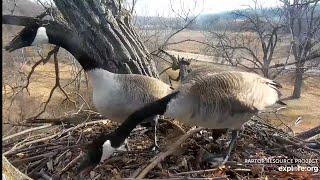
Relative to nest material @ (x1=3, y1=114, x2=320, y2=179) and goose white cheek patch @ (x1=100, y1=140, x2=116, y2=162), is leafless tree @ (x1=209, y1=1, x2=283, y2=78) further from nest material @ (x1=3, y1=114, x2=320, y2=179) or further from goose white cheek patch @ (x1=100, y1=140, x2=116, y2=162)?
goose white cheek patch @ (x1=100, y1=140, x2=116, y2=162)

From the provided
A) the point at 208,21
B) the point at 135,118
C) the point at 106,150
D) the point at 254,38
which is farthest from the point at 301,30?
the point at 106,150

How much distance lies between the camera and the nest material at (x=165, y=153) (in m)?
1.09

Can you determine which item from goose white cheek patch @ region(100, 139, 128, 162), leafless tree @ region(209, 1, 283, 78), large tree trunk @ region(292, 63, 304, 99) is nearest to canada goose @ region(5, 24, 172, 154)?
goose white cheek patch @ region(100, 139, 128, 162)

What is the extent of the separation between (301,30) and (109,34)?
1.98ft

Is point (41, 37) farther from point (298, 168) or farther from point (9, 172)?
point (298, 168)

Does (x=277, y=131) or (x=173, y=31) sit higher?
(x=173, y=31)

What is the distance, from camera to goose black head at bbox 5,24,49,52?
3.22 feet

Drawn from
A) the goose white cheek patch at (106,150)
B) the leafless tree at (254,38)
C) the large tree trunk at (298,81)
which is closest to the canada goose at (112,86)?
the goose white cheek patch at (106,150)

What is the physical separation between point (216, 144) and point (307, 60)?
0.42m

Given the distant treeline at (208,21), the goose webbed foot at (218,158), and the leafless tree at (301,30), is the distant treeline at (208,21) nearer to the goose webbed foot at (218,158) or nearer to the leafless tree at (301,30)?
the leafless tree at (301,30)

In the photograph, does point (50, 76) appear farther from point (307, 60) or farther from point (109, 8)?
point (307, 60)

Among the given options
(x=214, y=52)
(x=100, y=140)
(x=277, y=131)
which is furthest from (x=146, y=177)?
(x=277, y=131)

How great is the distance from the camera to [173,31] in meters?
1.04

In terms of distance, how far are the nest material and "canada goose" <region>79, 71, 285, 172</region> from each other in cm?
8
